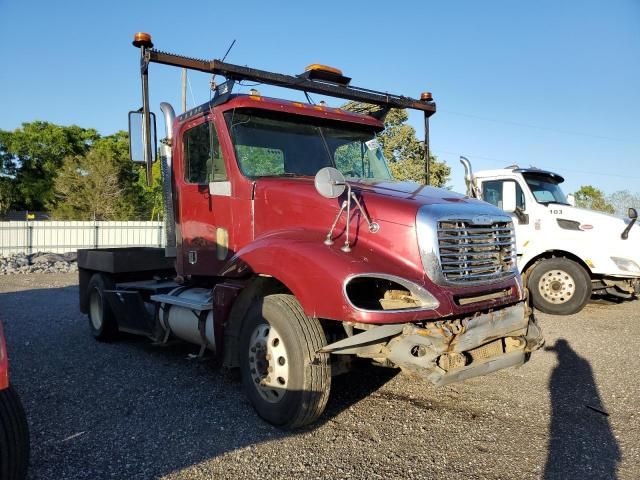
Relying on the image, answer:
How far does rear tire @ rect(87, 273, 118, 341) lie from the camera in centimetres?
688

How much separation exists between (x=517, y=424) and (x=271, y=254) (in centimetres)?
238

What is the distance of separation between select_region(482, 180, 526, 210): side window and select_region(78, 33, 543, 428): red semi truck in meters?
4.52

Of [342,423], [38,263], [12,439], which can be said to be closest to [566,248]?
[342,423]

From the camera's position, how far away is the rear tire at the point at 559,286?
8781 millimetres

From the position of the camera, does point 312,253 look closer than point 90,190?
Yes

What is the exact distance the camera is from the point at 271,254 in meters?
4.02

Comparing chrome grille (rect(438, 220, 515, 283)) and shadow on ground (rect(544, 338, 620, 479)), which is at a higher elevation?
chrome grille (rect(438, 220, 515, 283))

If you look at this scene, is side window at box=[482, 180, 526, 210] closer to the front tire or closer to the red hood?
the red hood

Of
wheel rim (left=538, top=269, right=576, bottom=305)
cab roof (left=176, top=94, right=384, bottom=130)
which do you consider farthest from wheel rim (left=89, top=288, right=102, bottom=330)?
wheel rim (left=538, top=269, right=576, bottom=305)

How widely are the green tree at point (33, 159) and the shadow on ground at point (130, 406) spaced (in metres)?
40.9

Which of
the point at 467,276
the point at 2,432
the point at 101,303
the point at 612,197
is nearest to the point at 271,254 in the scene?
the point at 467,276

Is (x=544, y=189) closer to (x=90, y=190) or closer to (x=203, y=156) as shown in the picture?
(x=203, y=156)

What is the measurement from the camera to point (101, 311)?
698cm

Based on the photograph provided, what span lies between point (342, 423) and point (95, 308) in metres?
4.61
